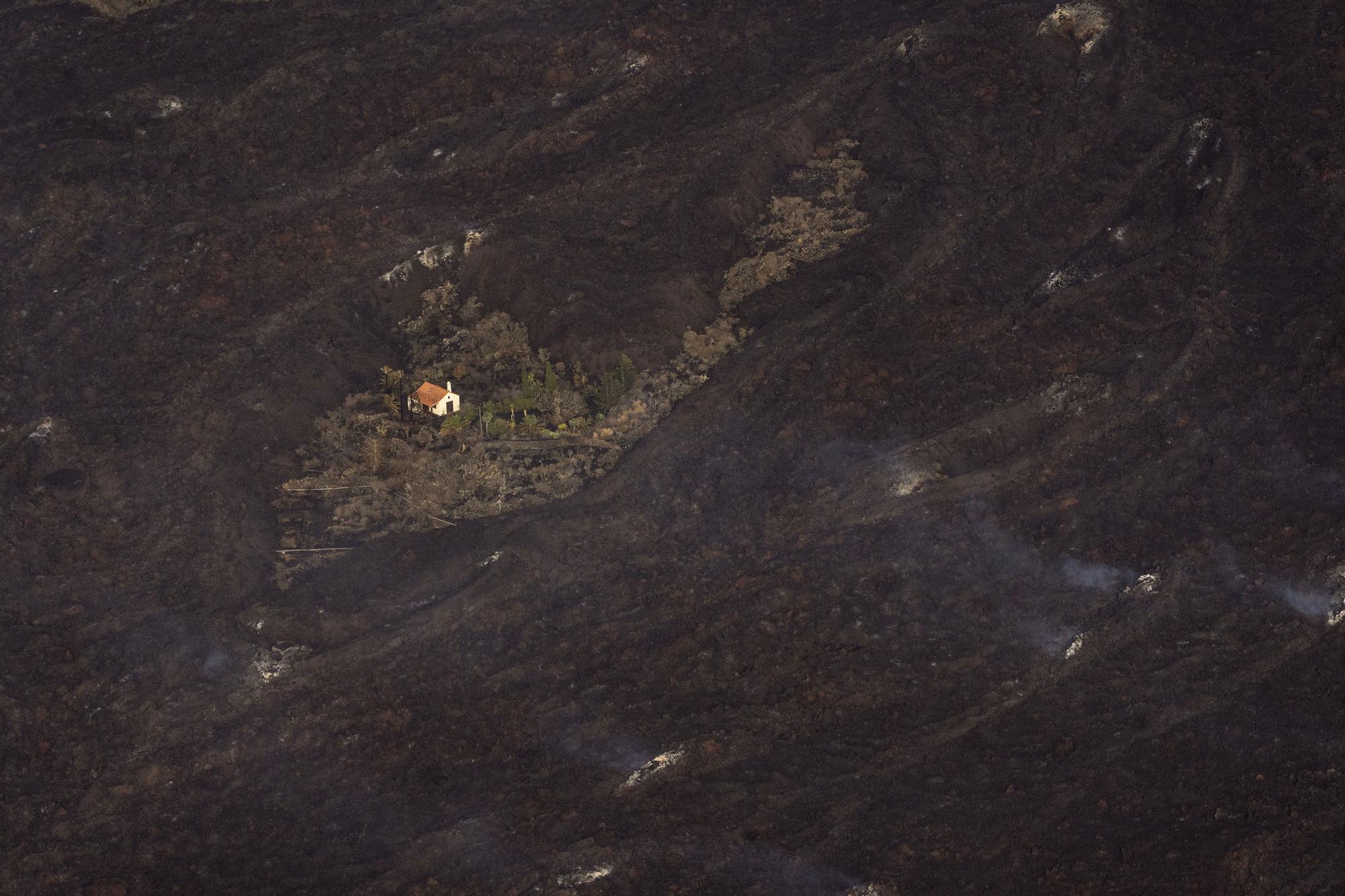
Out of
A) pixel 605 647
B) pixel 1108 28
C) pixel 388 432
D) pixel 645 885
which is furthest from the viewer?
pixel 1108 28

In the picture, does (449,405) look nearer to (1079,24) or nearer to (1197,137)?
(1197,137)

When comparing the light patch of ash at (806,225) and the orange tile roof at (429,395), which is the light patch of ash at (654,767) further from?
the light patch of ash at (806,225)

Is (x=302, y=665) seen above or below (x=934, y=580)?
above

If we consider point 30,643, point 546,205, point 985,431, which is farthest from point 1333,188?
point 30,643

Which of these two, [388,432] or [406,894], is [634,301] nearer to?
[388,432]

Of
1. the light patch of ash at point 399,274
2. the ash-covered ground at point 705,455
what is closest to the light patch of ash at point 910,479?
the ash-covered ground at point 705,455

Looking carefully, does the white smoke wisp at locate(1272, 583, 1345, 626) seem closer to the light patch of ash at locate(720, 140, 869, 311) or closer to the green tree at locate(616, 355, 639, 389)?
the light patch of ash at locate(720, 140, 869, 311)
